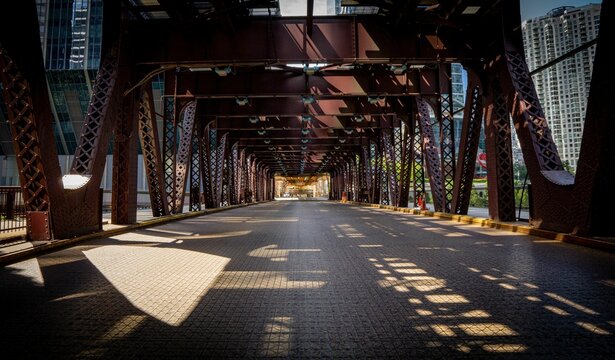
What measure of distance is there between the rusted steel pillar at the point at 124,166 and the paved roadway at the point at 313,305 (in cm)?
480

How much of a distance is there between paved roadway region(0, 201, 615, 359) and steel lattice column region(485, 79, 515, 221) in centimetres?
427

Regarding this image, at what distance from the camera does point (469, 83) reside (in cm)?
1200

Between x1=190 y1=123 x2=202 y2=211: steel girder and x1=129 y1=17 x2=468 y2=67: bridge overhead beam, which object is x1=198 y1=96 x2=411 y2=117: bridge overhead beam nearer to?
x1=190 y1=123 x2=202 y2=211: steel girder

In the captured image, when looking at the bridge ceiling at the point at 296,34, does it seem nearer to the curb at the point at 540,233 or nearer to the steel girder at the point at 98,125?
the steel girder at the point at 98,125

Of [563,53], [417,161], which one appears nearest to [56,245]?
[417,161]

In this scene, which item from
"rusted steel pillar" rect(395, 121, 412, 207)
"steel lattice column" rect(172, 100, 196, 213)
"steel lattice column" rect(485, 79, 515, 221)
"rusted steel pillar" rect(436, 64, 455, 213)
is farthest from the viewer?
"rusted steel pillar" rect(395, 121, 412, 207)

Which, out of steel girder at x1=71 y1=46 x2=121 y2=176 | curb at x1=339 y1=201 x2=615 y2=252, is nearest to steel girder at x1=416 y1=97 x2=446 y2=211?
curb at x1=339 y1=201 x2=615 y2=252

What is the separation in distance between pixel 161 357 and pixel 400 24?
37.9ft

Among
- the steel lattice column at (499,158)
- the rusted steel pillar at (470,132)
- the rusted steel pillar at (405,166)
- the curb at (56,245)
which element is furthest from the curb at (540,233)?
the curb at (56,245)

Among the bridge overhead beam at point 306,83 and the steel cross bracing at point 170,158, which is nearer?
the steel cross bracing at point 170,158

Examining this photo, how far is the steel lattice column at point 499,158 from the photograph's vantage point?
10.3 m

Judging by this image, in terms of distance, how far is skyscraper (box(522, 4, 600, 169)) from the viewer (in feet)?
46.2

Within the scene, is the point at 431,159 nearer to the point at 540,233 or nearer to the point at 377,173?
the point at 540,233

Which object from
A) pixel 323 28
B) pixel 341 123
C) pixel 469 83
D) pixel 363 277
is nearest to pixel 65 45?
pixel 341 123
